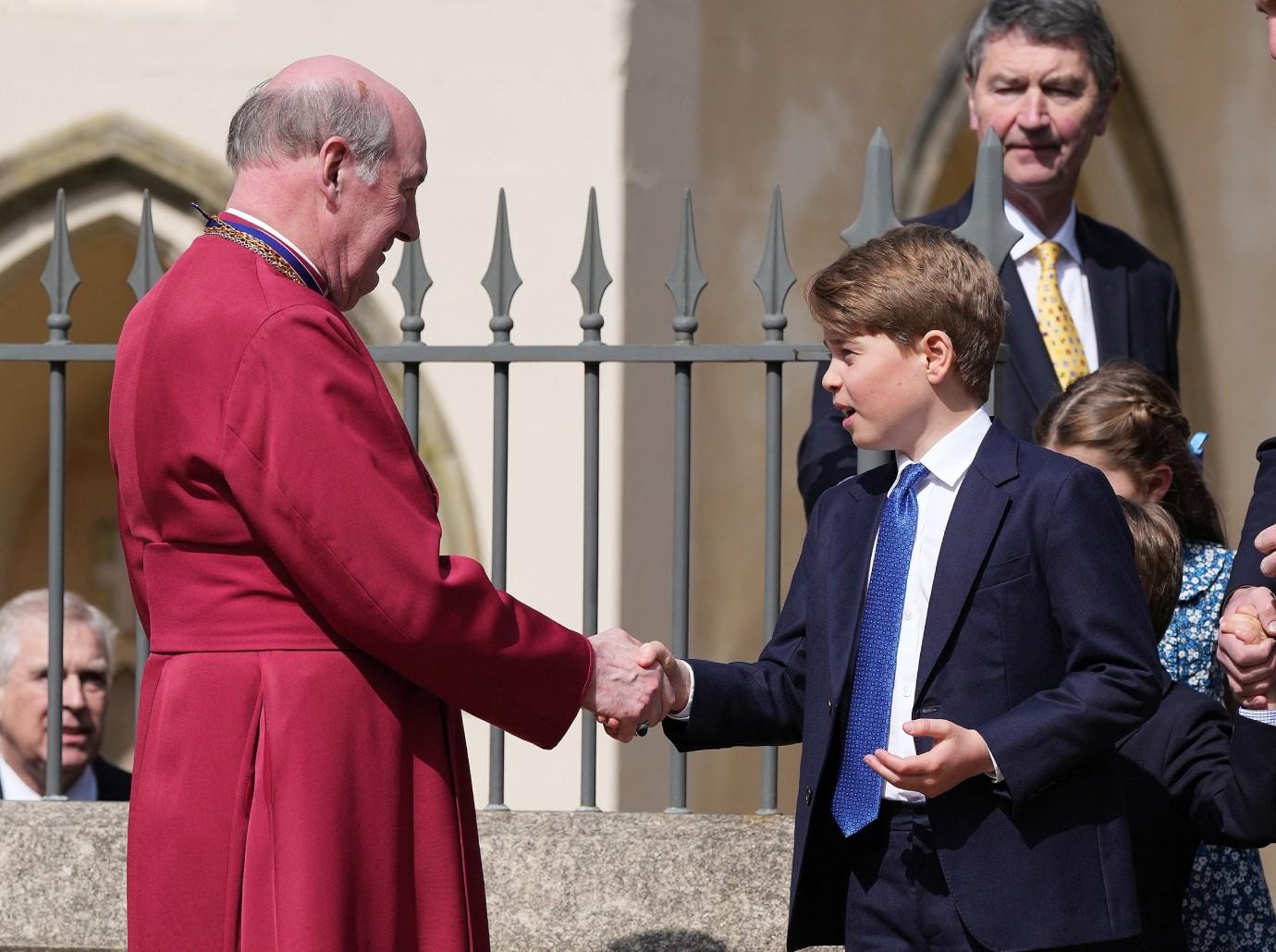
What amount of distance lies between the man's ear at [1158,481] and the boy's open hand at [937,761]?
108 cm

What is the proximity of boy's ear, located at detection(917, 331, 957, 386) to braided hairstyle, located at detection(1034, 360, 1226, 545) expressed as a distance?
0.81 meters

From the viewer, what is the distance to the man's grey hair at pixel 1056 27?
4.63 meters

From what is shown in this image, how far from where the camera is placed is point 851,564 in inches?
114

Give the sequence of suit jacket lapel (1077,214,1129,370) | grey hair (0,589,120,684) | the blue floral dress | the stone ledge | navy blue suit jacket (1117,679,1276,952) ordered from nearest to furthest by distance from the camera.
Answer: navy blue suit jacket (1117,679,1276,952) → the blue floral dress → the stone ledge → suit jacket lapel (1077,214,1129,370) → grey hair (0,589,120,684)

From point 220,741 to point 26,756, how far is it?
2846 mm

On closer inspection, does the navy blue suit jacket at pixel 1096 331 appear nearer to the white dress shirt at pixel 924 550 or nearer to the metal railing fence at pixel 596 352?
the metal railing fence at pixel 596 352

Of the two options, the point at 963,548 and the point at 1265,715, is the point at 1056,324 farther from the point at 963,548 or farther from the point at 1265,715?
the point at 1265,715

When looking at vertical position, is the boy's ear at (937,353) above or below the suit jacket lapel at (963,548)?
above

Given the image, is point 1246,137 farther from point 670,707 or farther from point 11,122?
point 670,707

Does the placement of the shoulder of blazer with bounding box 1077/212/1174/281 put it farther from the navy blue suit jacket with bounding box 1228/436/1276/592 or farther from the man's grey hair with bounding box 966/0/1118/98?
the navy blue suit jacket with bounding box 1228/436/1276/592

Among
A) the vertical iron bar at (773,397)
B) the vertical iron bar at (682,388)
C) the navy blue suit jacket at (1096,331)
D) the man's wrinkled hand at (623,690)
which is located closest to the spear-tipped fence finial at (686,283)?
the vertical iron bar at (682,388)

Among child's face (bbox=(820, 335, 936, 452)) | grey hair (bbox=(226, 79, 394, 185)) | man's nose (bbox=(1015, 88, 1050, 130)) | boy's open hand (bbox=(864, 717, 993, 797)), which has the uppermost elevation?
man's nose (bbox=(1015, 88, 1050, 130))

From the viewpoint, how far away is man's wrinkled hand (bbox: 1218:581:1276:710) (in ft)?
8.48

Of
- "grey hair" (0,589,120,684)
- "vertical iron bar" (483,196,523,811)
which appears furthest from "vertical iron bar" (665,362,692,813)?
"grey hair" (0,589,120,684)
